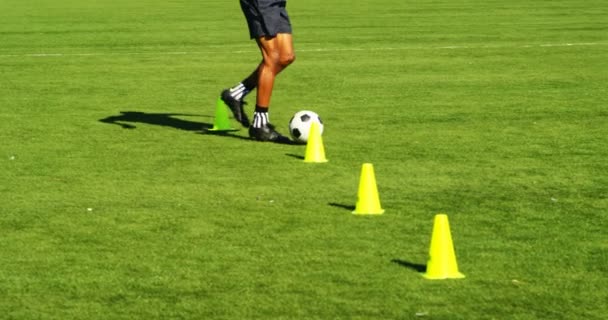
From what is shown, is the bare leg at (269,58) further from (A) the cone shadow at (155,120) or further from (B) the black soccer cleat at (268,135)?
(A) the cone shadow at (155,120)

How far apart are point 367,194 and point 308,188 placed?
4.35 feet

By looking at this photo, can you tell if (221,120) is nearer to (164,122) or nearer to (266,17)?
(164,122)

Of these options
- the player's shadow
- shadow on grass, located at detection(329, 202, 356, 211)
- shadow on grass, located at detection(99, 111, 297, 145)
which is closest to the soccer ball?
shadow on grass, located at detection(99, 111, 297, 145)

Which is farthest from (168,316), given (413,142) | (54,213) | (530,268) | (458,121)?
(458,121)

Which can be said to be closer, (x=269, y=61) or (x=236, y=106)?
(x=269, y=61)

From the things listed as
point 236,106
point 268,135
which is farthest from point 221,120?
point 268,135

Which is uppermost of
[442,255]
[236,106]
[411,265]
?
[442,255]

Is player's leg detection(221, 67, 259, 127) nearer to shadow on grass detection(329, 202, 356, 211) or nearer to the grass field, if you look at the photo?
the grass field

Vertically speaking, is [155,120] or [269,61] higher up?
[269,61]

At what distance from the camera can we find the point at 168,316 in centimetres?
743

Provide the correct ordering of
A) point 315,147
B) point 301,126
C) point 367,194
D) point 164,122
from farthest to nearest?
point 164,122
point 301,126
point 315,147
point 367,194

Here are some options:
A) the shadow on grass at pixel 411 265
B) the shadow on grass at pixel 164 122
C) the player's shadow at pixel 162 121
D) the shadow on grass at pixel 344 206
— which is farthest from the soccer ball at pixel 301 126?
the shadow on grass at pixel 411 265

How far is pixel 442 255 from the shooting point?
812 cm

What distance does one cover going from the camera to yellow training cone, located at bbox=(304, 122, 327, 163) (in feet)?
41.5
